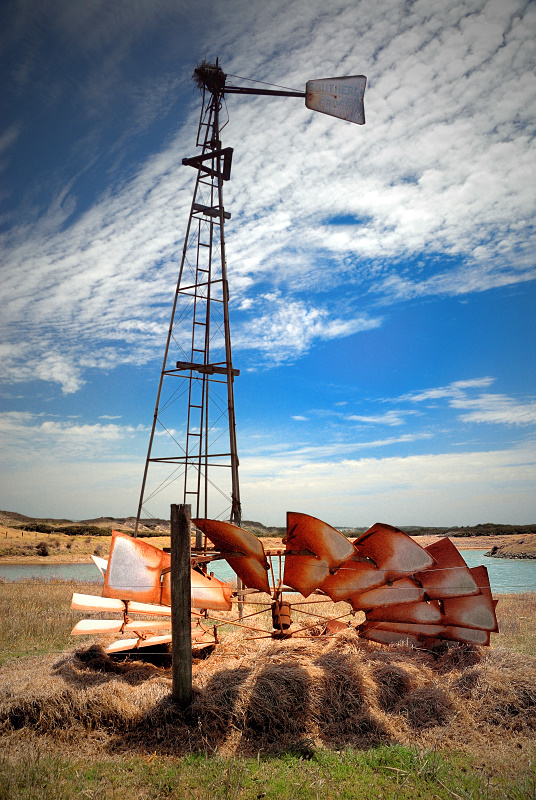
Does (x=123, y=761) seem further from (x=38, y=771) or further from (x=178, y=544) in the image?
(x=178, y=544)

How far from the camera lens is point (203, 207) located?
1633cm

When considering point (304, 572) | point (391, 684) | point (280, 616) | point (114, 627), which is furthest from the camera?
point (114, 627)

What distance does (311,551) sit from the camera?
28.1ft

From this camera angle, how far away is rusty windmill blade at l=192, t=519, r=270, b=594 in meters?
8.41

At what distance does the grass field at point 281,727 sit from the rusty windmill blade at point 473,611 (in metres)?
0.53

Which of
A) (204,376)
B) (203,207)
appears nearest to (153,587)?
(204,376)

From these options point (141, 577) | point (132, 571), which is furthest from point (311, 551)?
point (132, 571)

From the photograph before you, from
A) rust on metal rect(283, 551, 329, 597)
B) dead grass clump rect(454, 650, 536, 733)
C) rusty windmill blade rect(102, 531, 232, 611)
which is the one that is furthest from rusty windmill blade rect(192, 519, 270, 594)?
dead grass clump rect(454, 650, 536, 733)

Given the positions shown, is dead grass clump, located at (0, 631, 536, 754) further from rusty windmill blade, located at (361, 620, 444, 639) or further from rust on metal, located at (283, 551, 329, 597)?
rust on metal, located at (283, 551, 329, 597)

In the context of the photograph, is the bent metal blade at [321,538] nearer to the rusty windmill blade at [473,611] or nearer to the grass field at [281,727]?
the grass field at [281,727]

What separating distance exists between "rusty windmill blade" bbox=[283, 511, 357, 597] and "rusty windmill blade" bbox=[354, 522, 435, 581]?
22.1 inches

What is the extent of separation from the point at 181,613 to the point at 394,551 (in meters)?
3.96

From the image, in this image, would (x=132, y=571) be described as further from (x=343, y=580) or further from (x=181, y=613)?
(x=343, y=580)

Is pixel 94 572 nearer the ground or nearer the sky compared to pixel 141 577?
nearer the ground
